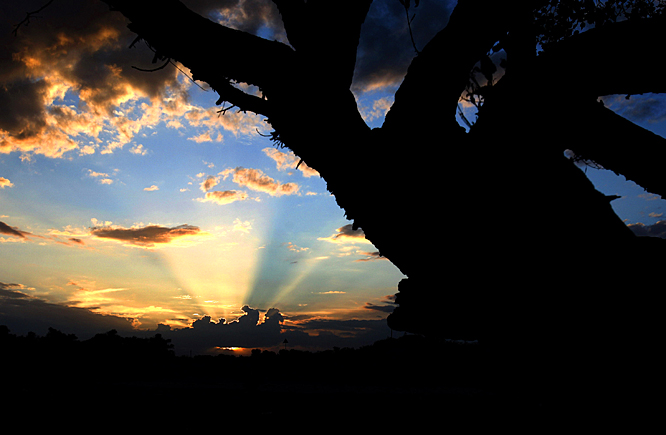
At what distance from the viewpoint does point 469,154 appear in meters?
2.44

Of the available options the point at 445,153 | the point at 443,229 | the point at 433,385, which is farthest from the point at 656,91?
the point at 433,385

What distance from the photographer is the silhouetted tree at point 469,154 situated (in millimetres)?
1949

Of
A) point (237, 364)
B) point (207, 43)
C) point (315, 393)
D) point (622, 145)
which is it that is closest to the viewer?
point (207, 43)

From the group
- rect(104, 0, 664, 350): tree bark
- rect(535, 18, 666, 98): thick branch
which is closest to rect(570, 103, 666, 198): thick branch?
rect(104, 0, 664, 350): tree bark

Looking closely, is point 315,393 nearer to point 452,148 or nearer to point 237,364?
point 237,364

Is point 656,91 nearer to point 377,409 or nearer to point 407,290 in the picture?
point 407,290

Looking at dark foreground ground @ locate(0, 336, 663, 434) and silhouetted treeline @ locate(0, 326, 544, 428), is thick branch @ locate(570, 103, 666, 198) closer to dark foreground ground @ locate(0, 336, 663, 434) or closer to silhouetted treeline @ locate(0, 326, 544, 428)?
dark foreground ground @ locate(0, 336, 663, 434)

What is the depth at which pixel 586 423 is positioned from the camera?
176cm

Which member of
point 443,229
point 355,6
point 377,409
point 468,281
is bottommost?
point 377,409

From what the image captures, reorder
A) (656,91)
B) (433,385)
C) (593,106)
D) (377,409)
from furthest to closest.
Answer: (433,385), (377,409), (593,106), (656,91)

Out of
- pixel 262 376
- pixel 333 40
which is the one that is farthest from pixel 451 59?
pixel 262 376

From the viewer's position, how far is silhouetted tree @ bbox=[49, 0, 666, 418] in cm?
195

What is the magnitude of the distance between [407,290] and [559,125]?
169 centimetres

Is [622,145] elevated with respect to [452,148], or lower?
elevated
